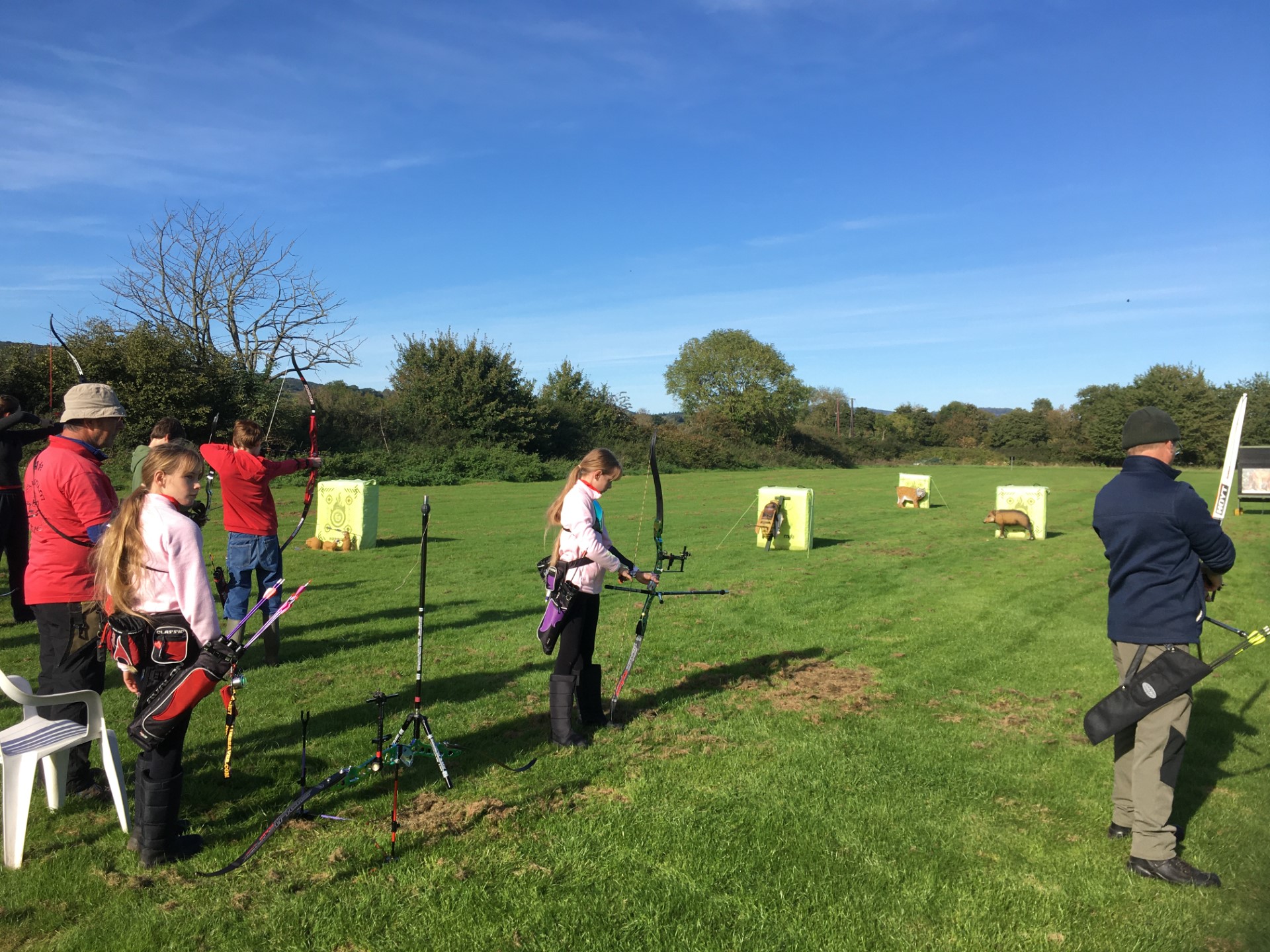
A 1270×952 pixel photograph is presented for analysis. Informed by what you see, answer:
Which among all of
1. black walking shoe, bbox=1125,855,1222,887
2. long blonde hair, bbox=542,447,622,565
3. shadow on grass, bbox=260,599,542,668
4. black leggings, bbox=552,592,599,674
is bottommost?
shadow on grass, bbox=260,599,542,668

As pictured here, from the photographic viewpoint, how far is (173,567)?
143 inches

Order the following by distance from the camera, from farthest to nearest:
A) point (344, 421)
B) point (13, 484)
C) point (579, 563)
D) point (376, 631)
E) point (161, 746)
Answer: point (344, 421), point (376, 631), point (13, 484), point (579, 563), point (161, 746)

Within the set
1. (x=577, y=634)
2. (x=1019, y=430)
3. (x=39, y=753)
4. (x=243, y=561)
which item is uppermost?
(x=1019, y=430)

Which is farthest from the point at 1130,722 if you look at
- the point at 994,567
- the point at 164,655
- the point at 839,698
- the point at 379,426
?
the point at 379,426

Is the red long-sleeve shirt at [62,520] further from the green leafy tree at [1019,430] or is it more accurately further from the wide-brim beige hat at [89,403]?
the green leafy tree at [1019,430]

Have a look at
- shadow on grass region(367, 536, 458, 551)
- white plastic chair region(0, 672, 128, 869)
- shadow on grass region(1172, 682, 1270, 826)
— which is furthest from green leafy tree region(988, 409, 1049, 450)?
white plastic chair region(0, 672, 128, 869)

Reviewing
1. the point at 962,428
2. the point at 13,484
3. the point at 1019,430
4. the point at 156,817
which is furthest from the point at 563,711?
the point at 962,428

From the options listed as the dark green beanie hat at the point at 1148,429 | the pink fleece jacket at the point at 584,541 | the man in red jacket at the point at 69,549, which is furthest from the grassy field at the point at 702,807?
the dark green beanie hat at the point at 1148,429

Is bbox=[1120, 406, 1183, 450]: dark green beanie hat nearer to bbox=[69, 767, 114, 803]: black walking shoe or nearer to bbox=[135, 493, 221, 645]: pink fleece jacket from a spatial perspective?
bbox=[135, 493, 221, 645]: pink fleece jacket

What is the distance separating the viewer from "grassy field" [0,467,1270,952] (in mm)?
3553

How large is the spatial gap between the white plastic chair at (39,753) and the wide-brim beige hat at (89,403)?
1458mm

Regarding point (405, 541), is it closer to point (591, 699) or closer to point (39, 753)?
point (591, 699)

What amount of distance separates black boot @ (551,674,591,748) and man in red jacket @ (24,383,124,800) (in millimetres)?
2701

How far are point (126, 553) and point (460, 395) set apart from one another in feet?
139
